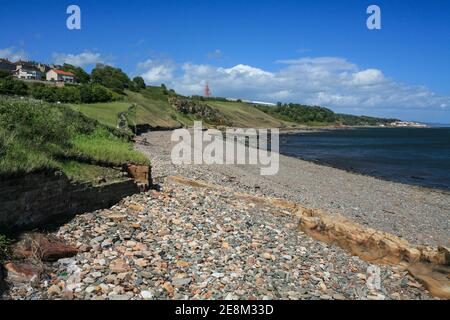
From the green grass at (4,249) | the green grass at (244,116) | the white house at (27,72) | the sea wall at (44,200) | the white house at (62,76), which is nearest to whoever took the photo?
the green grass at (4,249)

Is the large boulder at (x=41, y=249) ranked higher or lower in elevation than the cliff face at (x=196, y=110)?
lower

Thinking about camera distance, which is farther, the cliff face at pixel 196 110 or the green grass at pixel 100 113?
the cliff face at pixel 196 110

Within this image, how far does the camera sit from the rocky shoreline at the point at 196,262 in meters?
7.50

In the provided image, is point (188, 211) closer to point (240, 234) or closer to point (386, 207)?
point (240, 234)

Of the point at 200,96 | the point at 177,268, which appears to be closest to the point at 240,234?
the point at 177,268

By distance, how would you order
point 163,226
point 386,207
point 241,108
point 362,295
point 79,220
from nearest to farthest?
point 362,295, point 79,220, point 163,226, point 386,207, point 241,108

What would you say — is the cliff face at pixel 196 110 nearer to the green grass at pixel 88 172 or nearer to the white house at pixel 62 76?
the white house at pixel 62 76

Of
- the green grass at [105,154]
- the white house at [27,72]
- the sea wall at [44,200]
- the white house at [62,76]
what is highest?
the white house at [27,72]

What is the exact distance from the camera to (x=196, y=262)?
8883 millimetres

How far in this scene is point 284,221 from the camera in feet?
44.8

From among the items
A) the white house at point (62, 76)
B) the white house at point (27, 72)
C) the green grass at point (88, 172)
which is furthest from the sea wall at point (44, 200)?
the white house at point (27, 72)

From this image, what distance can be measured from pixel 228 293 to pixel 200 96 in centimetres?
19476

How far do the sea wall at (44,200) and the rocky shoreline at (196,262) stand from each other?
37 centimetres

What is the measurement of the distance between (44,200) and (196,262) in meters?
3.81
